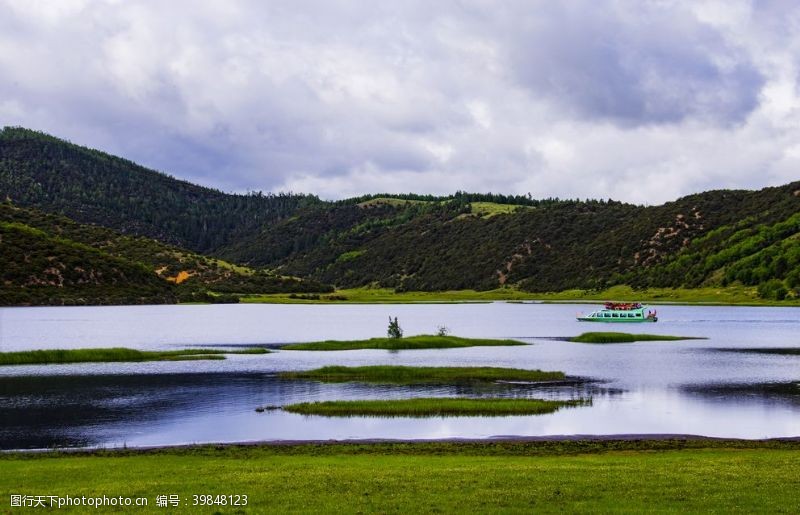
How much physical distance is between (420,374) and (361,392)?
1203 cm

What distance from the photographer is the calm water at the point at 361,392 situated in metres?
51.7

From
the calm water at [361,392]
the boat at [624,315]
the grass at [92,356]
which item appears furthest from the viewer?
the boat at [624,315]

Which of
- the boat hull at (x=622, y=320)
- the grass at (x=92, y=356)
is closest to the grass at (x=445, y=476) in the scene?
the grass at (x=92, y=356)

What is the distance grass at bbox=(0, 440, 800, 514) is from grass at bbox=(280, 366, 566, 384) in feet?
104

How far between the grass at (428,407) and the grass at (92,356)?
40.6m

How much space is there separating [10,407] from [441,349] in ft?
198

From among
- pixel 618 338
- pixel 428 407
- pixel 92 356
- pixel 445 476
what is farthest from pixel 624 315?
pixel 445 476

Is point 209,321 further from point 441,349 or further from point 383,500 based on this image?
point 383,500

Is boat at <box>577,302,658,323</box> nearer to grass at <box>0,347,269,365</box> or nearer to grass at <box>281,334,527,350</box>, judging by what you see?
grass at <box>281,334,527,350</box>

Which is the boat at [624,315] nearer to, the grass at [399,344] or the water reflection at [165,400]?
the grass at [399,344]

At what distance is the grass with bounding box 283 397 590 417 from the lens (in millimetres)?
58156

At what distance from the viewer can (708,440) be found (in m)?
46.8

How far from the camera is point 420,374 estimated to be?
263 feet

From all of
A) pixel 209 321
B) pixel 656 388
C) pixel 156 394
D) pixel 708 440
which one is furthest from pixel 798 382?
pixel 209 321
